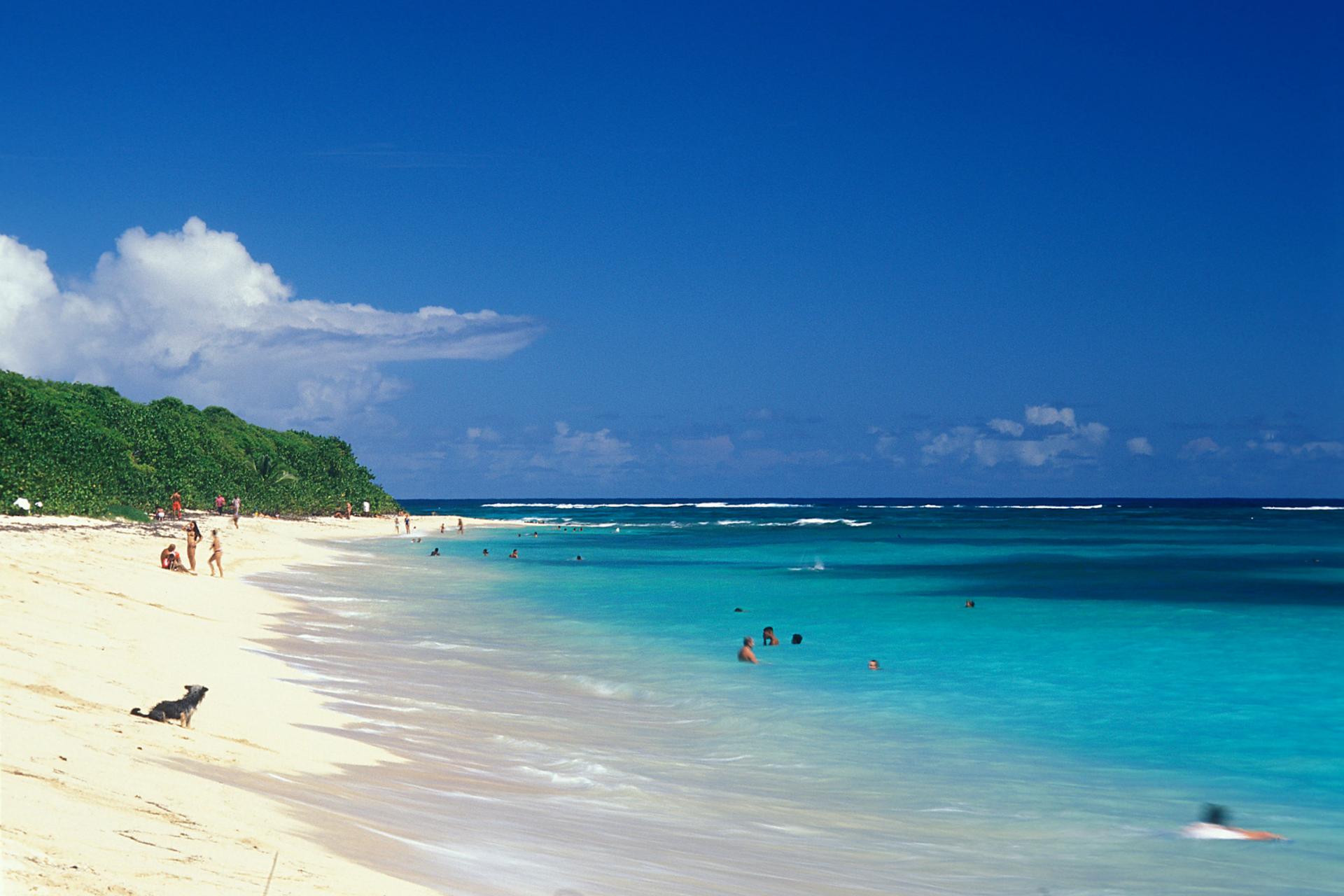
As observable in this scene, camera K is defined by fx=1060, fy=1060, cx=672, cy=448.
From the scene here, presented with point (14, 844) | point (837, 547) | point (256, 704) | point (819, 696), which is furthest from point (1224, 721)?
point (837, 547)

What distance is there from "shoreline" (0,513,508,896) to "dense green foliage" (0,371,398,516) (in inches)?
1027

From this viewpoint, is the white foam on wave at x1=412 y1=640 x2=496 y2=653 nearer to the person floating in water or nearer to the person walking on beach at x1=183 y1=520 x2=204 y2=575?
the person walking on beach at x1=183 y1=520 x2=204 y2=575

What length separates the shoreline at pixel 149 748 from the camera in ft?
21.1

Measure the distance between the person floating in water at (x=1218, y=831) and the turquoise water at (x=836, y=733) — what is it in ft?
0.75

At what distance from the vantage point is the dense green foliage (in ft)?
159

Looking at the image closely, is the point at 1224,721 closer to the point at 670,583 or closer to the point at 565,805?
the point at 565,805

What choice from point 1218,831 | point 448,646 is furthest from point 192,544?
point 1218,831

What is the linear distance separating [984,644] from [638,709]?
49.3 feet

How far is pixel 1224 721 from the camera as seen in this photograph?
2047 cm

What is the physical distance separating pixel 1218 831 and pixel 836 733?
6359 mm

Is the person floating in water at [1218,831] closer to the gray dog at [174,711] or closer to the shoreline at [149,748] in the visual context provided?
the shoreline at [149,748]

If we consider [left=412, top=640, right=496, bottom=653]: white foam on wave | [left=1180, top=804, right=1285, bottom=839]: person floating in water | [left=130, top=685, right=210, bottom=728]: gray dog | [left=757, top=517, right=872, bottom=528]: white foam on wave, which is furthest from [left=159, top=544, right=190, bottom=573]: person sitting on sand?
[left=757, top=517, right=872, bottom=528]: white foam on wave

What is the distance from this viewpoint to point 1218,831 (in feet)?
41.8

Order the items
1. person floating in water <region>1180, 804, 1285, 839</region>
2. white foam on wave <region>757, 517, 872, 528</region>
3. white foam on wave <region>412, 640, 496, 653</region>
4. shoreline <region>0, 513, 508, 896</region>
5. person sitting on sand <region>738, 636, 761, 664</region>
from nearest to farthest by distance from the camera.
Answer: shoreline <region>0, 513, 508, 896</region>, person floating in water <region>1180, 804, 1285, 839</region>, white foam on wave <region>412, 640, 496, 653</region>, person sitting on sand <region>738, 636, 761, 664</region>, white foam on wave <region>757, 517, 872, 528</region>
